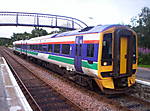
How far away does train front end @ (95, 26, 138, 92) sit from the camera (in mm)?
8352

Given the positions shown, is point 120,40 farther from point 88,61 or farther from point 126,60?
point 88,61

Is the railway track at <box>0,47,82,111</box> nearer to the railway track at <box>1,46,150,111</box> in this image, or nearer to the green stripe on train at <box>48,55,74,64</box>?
the railway track at <box>1,46,150,111</box>

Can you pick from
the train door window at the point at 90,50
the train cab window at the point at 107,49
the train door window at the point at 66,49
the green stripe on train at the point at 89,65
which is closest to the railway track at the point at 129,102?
the green stripe on train at the point at 89,65

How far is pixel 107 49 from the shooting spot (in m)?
8.45

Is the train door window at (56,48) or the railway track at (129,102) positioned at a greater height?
the train door window at (56,48)

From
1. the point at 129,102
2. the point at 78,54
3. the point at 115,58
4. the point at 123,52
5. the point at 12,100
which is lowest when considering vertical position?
the point at 129,102

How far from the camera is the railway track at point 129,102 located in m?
7.40

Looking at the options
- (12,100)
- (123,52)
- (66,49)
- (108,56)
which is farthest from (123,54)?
(12,100)

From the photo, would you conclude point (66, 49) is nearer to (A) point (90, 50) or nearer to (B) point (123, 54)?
(A) point (90, 50)

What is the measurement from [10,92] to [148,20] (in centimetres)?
3478

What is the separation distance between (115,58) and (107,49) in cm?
55

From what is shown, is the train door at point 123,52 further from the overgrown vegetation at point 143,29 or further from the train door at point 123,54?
the overgrown vegetation at point 143,29

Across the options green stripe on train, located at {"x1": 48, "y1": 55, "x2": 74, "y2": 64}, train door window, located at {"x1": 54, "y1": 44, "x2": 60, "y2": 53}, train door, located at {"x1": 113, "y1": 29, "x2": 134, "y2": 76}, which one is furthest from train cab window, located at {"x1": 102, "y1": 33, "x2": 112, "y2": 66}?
train door window, located at {"x1": 54, "y1": 44, "x2": 60, "y2": 53}

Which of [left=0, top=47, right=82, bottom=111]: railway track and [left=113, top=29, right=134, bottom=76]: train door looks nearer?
[left=0, top=47, right=82, bottom=111]: railway track
